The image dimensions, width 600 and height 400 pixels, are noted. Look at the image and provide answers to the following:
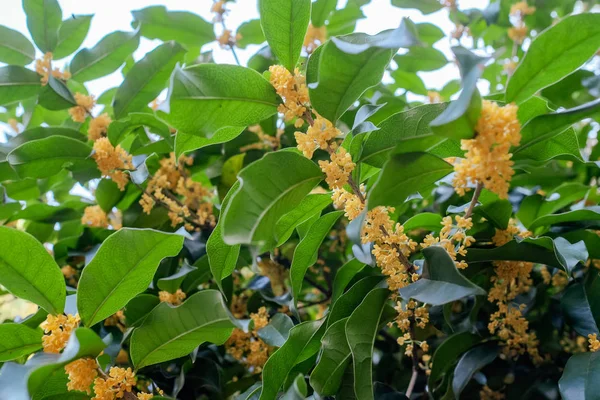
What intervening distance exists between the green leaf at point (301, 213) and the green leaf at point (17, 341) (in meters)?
0.43

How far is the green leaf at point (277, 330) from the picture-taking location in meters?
1.05

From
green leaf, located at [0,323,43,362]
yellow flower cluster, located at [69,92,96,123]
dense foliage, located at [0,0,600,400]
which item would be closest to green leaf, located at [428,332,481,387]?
dense foliage, located at [0,0,600,400]

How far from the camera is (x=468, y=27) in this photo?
1928 mm

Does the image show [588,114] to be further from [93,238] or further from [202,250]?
[93,238]

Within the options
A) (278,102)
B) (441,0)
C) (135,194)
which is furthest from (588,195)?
(135,194)

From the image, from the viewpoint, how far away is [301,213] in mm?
964

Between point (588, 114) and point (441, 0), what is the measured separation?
128cm

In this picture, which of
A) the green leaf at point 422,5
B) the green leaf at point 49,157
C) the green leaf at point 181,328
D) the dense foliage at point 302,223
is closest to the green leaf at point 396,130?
the dense foliage at point 302,223

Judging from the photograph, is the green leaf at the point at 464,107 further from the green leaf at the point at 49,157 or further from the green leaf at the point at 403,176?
the green leaf at the point at 49,157

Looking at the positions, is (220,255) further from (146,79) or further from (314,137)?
(146,79)

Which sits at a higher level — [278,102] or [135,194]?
[278,102]

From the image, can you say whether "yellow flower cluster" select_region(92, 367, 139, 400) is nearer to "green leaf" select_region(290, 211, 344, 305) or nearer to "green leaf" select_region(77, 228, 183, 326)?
"green leaf" select_region(77, 228, 183, 326)

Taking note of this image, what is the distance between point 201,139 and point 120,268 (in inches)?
9.9

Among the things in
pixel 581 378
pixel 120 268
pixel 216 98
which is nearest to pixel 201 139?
pixel 216 98
